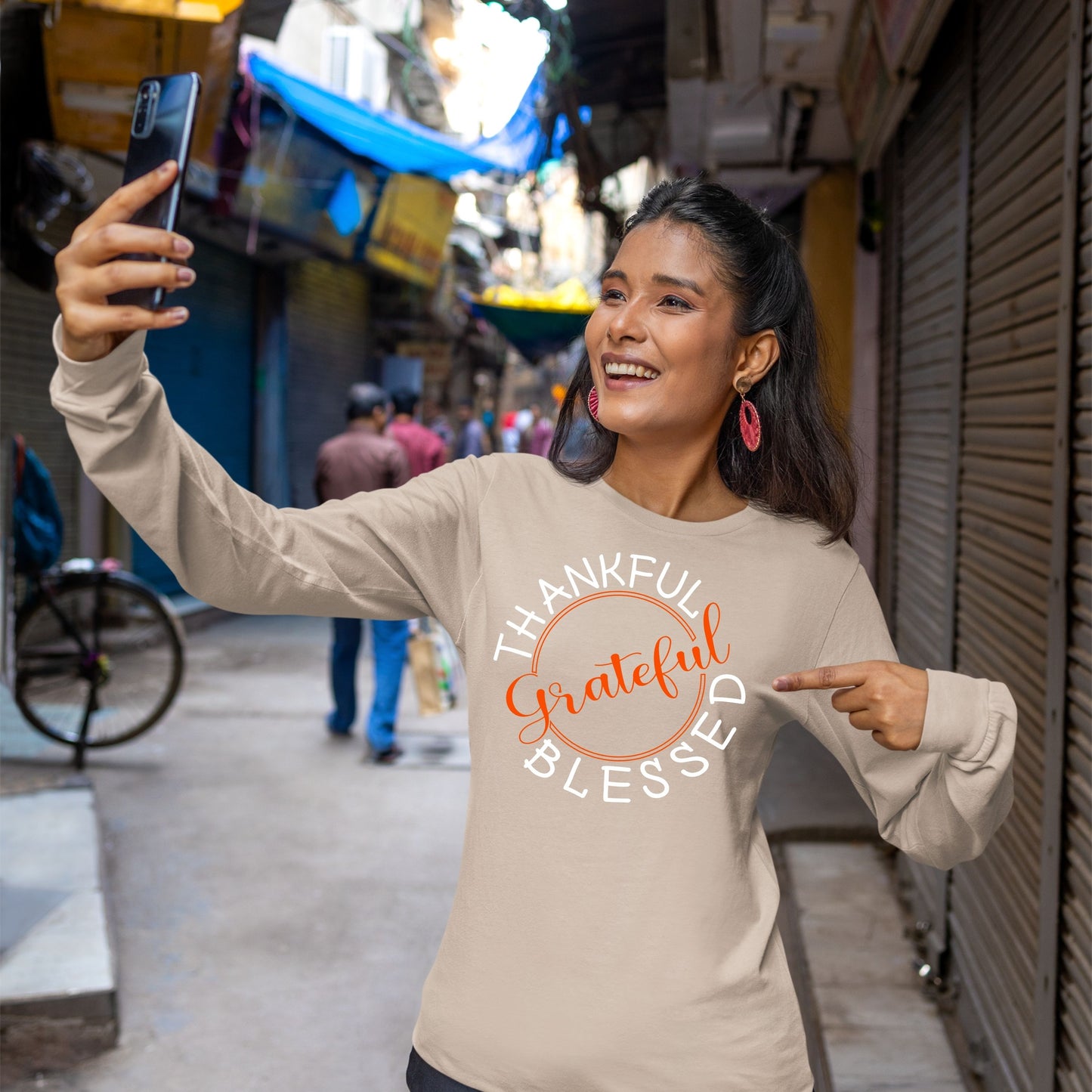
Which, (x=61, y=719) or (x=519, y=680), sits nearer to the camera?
(x=519, y=680)

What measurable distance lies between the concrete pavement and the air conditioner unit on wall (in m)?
9.93

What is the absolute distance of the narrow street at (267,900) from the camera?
11.7 feet

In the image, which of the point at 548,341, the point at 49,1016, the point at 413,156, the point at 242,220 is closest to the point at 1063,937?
the point at 49,1016

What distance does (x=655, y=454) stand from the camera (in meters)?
1.73

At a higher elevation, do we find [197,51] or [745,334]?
[197,51]

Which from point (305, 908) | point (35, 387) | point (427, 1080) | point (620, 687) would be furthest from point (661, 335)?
point (35, 387)

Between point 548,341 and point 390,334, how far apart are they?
122 inches

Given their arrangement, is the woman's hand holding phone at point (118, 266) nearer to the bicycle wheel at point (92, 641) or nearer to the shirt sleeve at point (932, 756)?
the shirt sleeve at point (932, 756)

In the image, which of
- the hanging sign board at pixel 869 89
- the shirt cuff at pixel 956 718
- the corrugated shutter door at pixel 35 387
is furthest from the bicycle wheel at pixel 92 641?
the shirt cuff at pixel 956 718

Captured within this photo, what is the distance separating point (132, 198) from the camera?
122 cm

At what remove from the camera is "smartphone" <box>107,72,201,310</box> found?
1.27m

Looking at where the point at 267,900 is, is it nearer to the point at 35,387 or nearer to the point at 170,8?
the point at 170,8

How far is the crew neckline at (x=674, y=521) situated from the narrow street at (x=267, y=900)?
2.40 meters

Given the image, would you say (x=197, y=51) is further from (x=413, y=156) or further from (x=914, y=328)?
(x=413, y=156)
